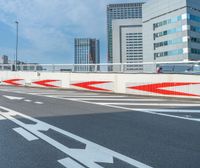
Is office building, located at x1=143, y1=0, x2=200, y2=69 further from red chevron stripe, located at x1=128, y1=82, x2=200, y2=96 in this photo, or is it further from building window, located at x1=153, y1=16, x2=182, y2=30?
red chevron stripe, located at x1=128, y1=82, x2=200, y2=96

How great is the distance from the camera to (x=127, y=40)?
140625 millimetres

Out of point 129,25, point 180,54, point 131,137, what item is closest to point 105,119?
point 131,137

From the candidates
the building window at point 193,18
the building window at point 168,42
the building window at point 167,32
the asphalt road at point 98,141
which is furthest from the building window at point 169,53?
the asphalt road at point 98,141

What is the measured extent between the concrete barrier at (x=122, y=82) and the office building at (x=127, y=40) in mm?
116363

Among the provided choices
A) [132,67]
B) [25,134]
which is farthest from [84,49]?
[25,134]

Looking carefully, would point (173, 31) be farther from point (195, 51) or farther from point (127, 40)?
point (127, 40)

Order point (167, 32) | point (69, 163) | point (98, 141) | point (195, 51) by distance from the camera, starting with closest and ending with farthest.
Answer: point (69, 163)
point (98, 141)
point (195, 51)
point (167, 32)

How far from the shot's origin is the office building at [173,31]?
3472 inches

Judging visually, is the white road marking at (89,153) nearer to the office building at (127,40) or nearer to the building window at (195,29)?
the building window at (195,29)

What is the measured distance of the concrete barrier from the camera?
1404 centimetres

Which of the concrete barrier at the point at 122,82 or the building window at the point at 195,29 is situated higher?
the building window at the point at 195,29

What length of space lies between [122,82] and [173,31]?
80347mm

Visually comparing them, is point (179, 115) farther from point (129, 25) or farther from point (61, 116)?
point (129, 25)

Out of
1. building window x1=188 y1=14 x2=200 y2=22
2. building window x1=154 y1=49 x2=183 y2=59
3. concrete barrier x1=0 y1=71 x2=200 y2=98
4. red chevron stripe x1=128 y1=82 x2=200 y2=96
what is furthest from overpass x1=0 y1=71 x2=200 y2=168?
→ building window x1=188 y1=14 x2=200 y2=22
